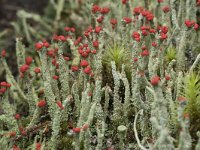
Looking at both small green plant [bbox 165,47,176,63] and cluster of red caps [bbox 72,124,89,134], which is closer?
cluster of red caps [bbox 72,124,89,134]

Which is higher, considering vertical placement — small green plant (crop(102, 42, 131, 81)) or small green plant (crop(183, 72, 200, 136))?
small green plant (crop(102, 42, 131, 81))

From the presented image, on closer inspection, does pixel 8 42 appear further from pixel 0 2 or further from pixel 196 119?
pixel 196 119

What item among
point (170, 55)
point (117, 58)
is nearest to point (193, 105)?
point (170, 55)

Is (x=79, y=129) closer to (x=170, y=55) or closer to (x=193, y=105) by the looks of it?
(x=193, y=105)

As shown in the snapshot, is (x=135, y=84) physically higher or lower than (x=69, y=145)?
higher

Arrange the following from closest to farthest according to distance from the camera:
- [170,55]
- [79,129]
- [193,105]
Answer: [79,129]
[193,105]
[170,55]

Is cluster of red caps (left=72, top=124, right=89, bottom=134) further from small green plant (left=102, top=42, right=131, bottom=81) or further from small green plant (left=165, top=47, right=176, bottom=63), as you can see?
small green plant (left=165, top=47, right=176, bottom=63)

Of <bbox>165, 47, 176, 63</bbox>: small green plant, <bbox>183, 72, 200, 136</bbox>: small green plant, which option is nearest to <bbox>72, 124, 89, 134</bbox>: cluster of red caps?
<bbox>183, 72, 200, 136</bbox>: small green plant

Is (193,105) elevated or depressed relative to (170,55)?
depressed

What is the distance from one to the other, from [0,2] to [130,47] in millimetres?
2869

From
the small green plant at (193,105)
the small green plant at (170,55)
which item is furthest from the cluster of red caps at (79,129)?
the small green plant at (170,55)

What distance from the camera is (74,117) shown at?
2.11m

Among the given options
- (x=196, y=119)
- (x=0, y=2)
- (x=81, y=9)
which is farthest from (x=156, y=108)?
(x=0, y=2)

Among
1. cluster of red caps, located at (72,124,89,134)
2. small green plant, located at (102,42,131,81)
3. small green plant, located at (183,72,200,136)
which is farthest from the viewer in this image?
small green plant, located at (102,42,131,81)
